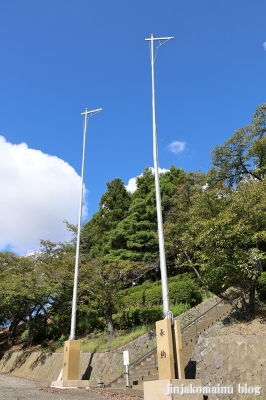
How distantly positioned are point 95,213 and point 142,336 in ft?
81.5

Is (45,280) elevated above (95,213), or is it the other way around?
(95,213)

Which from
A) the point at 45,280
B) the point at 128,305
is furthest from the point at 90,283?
the point at 128,305

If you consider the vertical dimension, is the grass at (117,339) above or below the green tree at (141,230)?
below

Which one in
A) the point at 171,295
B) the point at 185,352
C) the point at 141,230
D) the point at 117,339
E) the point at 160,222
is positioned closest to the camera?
the point at 160,222

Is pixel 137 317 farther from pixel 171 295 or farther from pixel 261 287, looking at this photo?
pixel 261 287

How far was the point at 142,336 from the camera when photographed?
17.7 meters

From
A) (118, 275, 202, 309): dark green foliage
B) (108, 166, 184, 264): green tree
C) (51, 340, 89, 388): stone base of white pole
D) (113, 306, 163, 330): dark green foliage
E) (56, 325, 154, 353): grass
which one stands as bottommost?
(51, 340, 89, 388): stone base of white pole

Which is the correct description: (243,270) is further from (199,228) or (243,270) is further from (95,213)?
(95,213)

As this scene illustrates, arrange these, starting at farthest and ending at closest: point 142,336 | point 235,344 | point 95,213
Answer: point 95,213 → point 142,336 → point 235,344

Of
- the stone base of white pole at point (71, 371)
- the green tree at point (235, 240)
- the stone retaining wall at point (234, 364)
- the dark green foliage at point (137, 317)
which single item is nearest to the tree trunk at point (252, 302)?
the green tree at point (235, 240)

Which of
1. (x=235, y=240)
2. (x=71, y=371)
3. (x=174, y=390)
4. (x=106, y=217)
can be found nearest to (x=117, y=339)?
(x=71, y=371)

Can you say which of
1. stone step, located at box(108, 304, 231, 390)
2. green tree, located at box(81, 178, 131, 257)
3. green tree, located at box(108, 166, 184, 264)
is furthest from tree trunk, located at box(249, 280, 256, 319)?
green tree, located at box(81, 178, 131, 257)

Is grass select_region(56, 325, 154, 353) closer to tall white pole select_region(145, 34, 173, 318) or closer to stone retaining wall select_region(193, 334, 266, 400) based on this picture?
stone retaining wall select_region(193, 334, 266, 400)

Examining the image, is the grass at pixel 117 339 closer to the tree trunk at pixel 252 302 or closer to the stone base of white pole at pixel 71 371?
the stone base of white pole at pixel 71 371
